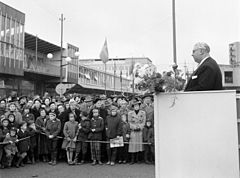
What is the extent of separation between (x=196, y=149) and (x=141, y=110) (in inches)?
233

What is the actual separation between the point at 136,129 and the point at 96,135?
1146 millimetres

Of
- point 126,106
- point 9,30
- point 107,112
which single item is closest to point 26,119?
point 107,112

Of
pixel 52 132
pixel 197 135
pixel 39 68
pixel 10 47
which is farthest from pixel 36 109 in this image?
pixel 39 68

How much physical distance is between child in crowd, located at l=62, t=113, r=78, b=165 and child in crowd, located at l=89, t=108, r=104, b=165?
1.63 feet

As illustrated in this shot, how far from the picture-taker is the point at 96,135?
8.22 m

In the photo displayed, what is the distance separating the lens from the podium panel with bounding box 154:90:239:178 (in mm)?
2641

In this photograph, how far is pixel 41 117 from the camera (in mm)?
8828

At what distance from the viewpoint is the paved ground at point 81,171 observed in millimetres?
6609

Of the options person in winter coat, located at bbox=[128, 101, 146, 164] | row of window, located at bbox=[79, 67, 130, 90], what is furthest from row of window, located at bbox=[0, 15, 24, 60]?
person in winter coat, located at bbox=[128, 101, 146, 164]

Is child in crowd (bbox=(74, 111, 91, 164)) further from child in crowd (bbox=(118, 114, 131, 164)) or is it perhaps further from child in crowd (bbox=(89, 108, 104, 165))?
child in crowd (bbox=(118, 114, 131, 164))

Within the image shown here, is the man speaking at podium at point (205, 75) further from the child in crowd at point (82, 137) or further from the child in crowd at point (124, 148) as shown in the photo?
the child in crowd at point (82, 137)

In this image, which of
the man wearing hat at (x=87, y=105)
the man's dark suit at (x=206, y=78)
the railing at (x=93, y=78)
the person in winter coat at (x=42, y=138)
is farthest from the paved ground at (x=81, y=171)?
the railing at (x=93, y=78)

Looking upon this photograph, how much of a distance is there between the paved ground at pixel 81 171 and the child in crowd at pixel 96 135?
376 mm

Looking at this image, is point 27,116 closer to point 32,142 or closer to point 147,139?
point 32,142
